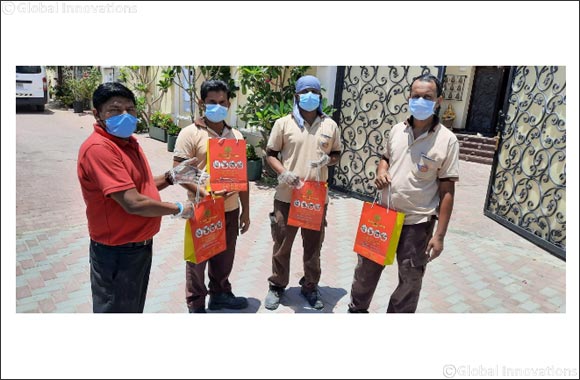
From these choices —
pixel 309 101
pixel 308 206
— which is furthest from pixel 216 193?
pixel 309 101

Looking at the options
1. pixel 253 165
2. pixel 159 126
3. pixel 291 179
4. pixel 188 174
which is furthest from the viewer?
pixel 159 126

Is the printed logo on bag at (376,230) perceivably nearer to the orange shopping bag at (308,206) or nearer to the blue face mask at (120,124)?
the orange shopping bag at (308,206)

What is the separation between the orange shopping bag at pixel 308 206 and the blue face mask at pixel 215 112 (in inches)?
30.1

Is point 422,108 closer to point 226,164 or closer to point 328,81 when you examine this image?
point 226,164

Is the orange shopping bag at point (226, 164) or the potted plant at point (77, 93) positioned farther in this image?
the potted plant at point (77, 93)

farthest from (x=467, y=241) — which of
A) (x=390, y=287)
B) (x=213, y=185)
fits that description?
(x=213, y=185)

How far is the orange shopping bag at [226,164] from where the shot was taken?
2.64m

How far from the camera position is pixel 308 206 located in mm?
2928

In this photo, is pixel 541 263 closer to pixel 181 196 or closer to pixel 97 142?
pixel 97 142

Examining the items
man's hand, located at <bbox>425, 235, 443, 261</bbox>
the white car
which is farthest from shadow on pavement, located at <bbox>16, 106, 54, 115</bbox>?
man's hand, located at <bbox>425, 235, 443, 261</bbox>

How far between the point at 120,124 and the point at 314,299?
211 centimetres

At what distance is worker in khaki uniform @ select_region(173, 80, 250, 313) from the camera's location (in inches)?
106

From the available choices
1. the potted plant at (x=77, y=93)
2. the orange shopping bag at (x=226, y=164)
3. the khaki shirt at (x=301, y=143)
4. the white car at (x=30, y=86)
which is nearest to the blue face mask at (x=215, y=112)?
the orange shopping bag at (x=226, y=164)

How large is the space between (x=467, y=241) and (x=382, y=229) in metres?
2.86
